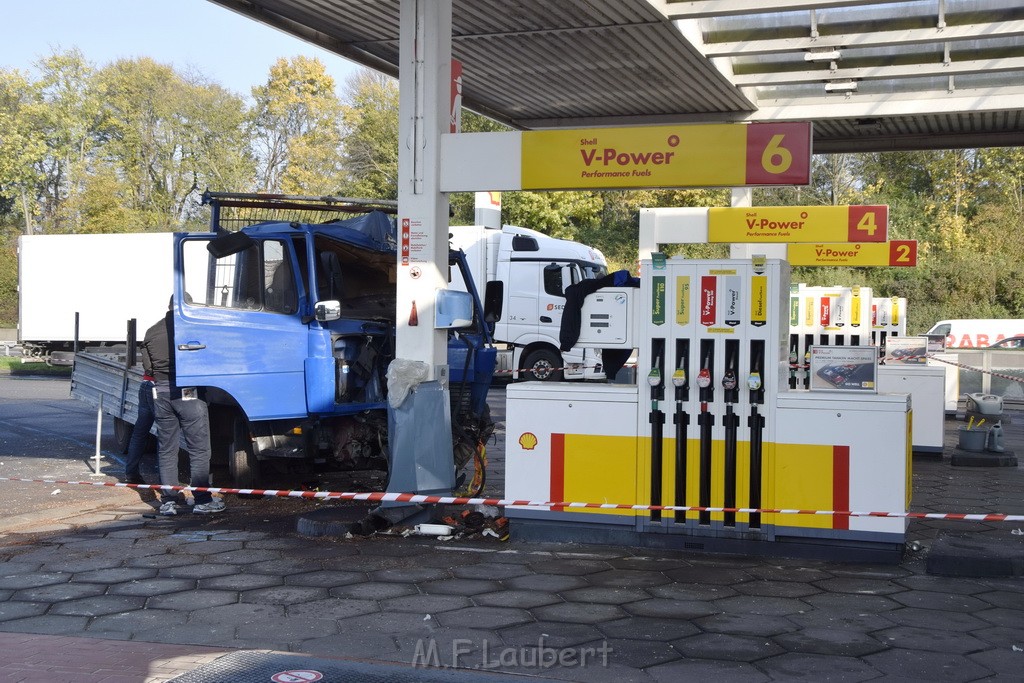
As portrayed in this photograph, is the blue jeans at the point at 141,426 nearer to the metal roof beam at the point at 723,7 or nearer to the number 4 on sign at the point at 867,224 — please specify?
the metal roof beam at the point at 723,7

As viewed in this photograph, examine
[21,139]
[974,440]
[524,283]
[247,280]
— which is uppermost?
[21,139]

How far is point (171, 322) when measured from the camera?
9.20m

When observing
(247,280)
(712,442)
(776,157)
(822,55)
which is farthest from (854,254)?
(247,280)

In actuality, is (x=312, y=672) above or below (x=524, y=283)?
below

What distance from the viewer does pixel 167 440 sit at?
9125 mm

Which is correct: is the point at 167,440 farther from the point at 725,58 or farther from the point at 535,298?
the point at 535,298

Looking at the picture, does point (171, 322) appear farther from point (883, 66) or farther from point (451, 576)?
point (883, 66)

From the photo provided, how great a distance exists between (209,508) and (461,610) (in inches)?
145

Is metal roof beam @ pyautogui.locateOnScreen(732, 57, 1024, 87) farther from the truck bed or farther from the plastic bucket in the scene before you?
the truck bed

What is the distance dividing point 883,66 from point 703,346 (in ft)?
26.3

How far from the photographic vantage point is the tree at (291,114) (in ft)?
170

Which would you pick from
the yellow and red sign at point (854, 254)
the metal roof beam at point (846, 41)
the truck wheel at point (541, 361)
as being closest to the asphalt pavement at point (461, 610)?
the metal roof beam at point (846, 41)

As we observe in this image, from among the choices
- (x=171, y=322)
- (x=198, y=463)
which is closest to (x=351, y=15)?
(x=171, y=322)

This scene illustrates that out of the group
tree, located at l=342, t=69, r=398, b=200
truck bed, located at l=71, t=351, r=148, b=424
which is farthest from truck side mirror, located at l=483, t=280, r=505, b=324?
tree, located at l=342, t=69, r=398, b=200
